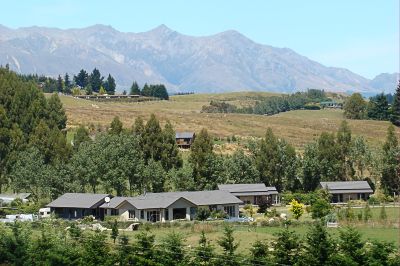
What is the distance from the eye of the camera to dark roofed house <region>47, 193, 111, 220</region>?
52.0m

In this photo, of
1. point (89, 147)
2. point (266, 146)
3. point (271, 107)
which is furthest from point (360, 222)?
point (271, 107)

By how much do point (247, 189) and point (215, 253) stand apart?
96.1 ft

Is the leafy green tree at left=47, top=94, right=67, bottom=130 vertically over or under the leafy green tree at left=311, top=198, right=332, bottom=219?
over

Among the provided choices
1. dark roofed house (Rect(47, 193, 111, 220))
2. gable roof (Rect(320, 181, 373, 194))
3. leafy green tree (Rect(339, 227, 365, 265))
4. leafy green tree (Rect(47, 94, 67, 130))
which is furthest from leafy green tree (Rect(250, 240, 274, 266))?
leafy green tree (Rect(47, 94, 67, 130))

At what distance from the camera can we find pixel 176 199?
166ft

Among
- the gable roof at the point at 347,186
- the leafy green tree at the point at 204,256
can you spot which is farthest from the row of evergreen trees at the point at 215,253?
the gable roof at the point at 347,186

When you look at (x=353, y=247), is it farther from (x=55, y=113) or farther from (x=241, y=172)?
(x=55, y=113)

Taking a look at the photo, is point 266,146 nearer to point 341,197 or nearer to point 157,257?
point 341,197

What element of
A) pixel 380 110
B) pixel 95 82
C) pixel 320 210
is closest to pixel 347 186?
pixel 320 210

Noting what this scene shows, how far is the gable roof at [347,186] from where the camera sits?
195 feet

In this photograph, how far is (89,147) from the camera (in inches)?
2325

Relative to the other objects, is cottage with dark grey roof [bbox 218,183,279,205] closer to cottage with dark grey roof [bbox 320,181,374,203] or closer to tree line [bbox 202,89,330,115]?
cottage with dark grey roof [bbox 320,181,374,203]

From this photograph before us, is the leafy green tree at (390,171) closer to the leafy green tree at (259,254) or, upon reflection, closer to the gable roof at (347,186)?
the gable roof at (347,186)

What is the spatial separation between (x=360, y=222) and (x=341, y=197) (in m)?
17.9
